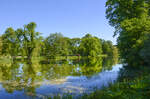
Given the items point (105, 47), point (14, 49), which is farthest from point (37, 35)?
point (105, 47)

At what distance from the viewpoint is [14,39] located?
168 ft

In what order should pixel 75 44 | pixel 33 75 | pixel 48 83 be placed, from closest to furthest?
pixel 48 83 < pixel 33 75 < pixel 75 44

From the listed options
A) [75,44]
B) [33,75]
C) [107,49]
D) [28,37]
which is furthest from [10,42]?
[107,49]

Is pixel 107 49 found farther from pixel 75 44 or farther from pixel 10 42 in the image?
pixel 10 42

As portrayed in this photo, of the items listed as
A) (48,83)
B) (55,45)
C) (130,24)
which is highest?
(55,45)

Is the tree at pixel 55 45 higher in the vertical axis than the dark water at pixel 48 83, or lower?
higher

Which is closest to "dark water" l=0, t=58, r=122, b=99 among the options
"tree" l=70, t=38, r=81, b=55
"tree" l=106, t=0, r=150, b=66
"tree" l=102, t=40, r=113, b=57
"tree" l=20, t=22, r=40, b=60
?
"tree" l=106, t=0, r=150, b=66

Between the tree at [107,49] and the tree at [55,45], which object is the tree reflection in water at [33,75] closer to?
the tree at [55,45]

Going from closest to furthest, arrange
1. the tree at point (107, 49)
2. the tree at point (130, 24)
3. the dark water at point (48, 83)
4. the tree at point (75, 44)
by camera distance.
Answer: the dark water at point (48, 83), the tree at point (130, 24), the tree at point (75, 44), the tree at point (107, 49)

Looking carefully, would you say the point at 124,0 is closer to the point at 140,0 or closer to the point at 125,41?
the point at 140,0

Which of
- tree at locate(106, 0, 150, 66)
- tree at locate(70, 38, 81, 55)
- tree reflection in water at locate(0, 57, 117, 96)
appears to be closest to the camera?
tree reflection in water at locate(0, 57, 117, 96)

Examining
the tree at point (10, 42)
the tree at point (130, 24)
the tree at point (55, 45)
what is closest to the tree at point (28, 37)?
the tree at point (10, 42)

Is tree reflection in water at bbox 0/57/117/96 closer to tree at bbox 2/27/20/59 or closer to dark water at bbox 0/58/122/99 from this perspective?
dark water at bbox 0/58/122/99

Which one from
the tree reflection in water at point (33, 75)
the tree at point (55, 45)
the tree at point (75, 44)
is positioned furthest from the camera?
the tree at point (75, 44)
